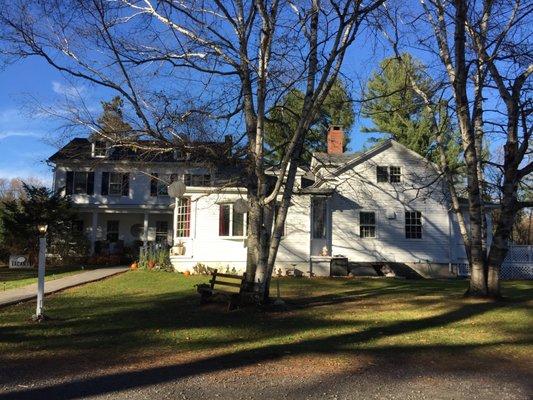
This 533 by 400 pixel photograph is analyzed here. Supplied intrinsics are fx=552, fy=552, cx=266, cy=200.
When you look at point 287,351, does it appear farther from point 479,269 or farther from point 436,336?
point 479,269

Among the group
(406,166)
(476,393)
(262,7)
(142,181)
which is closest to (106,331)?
(476,393)

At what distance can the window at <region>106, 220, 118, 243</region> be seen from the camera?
3222 centimetres

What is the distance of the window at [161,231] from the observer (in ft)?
105

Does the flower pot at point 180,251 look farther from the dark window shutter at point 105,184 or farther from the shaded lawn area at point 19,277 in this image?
the dark window shutter at point 105,184

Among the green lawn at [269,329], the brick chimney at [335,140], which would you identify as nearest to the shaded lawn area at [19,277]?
the green lawn at [269,329]

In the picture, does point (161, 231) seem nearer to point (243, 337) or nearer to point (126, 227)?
point (126, 227)

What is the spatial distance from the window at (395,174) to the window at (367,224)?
6.14 feet

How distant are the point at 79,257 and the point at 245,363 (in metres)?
22.3

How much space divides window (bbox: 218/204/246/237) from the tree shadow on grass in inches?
357

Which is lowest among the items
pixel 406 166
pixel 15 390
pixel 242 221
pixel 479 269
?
pixel 15 390

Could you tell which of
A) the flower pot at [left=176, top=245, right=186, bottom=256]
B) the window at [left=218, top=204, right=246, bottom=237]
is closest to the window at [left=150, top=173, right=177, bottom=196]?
the flower pot at [left=176, top=245, right=186, bottom=256]

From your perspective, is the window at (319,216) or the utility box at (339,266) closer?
the utility box at (339,266)

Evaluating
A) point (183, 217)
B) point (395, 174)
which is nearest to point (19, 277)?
point (183, 217)

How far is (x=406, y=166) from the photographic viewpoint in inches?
1000
